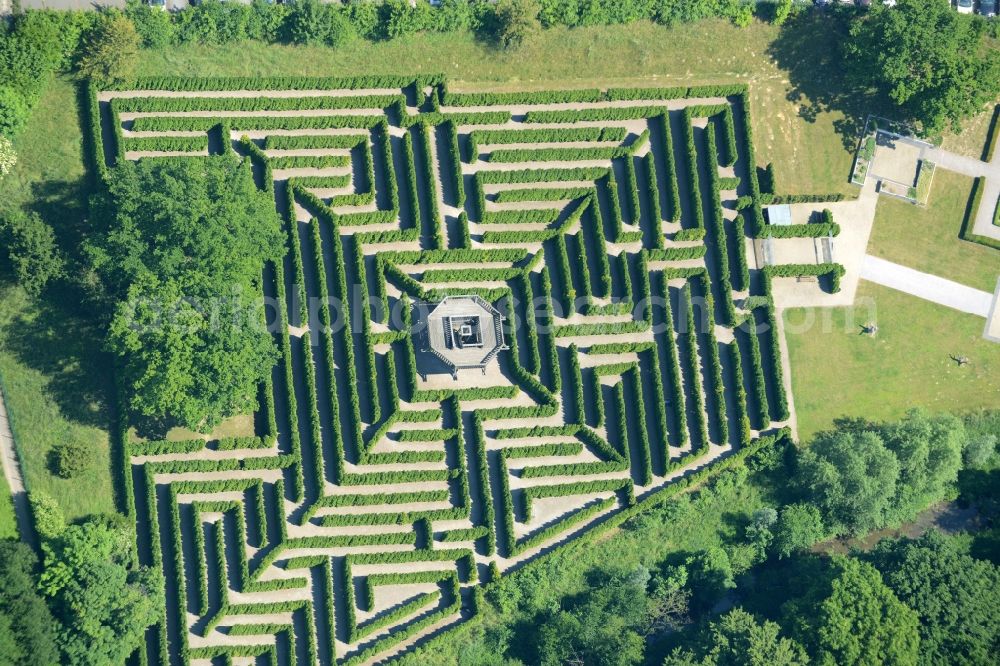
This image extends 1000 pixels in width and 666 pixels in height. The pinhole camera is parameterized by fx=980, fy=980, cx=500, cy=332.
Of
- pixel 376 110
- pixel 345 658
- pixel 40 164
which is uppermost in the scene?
pixel 376 110

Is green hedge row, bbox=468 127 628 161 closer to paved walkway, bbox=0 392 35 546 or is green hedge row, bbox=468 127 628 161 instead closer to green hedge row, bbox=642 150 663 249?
green hedge row, bbox=642 150 663 249

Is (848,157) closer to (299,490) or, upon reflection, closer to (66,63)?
(299,490)

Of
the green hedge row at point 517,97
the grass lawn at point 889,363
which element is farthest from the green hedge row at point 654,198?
the grass lawn at point 889,363

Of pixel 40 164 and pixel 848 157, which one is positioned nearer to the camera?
pixel 40 164

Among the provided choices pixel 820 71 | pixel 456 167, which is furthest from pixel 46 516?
pixel 820 71

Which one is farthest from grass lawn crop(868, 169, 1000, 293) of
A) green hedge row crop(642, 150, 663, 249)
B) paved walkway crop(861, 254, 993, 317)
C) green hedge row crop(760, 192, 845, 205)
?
green hedge row crop(642, 150, 663, 249)

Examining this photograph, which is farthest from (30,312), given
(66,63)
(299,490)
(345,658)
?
(345,658)

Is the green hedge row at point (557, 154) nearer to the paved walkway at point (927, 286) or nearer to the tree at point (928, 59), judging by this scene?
the tree at point (928, 59)
